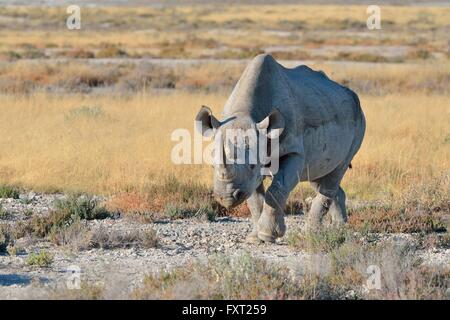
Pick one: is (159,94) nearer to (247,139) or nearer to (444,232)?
(444,232)

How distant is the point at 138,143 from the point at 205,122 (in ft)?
28.0

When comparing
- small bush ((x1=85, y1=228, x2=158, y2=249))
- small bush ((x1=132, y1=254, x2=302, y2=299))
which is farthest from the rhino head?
small bush ((x1=85, y1=228, x2=158, y2=249))

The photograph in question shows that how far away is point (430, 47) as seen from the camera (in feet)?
157

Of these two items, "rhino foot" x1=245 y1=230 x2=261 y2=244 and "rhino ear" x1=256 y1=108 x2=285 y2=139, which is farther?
"rhino foot" x1=245 y1=230 x2=261 y2=244

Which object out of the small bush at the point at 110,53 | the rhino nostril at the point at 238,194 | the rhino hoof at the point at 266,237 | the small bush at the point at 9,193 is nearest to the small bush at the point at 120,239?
the rhino hoof at the point at 266,237

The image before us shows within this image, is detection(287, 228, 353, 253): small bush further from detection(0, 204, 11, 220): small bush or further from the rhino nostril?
detection(0, 204, 11, 220): small bush

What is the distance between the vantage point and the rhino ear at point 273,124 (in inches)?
350

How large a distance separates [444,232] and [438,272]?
2.89m

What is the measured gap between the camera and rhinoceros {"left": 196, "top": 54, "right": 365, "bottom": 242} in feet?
28.7

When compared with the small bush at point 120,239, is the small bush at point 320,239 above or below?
above

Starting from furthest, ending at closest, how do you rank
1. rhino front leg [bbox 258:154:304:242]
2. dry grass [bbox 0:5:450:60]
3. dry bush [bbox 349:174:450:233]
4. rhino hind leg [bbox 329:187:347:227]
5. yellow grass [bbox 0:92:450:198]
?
dry grass [bbox 0:5:450:60]
yellow grass [bbox 0:92:450:198]
rhino hind leg [bbox 329:187:347:227]
dry bush [bbox 349:174:450:233]
rhino front leg [bbox 258:154:304:242]

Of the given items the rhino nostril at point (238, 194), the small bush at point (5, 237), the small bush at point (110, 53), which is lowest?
the small bush at point (110, 53)

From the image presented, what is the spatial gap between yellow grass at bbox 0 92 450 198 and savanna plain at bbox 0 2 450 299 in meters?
0.04

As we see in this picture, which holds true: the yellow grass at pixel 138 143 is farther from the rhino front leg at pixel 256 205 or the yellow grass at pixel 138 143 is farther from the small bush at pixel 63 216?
the rhino front leg at pixel 256 205
